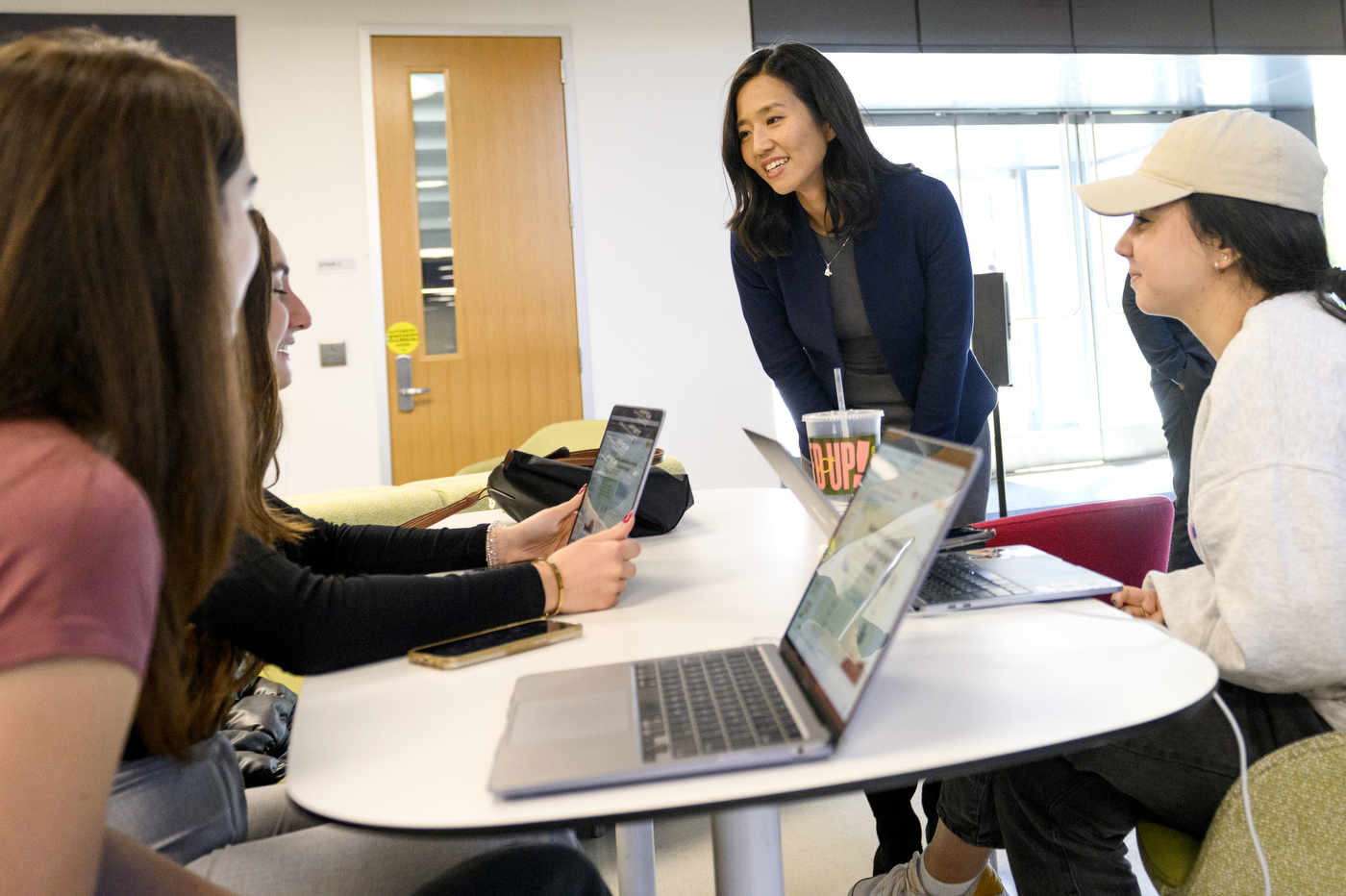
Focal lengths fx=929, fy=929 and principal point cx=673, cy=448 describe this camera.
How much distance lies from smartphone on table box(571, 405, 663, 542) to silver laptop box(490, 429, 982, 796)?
1.25ft

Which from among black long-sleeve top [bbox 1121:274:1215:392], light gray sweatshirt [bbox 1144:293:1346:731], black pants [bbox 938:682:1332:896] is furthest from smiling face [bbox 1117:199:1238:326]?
black long-sleeve top [bbox 1121:274:1215:392]

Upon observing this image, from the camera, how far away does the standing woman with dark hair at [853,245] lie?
6.57 feet

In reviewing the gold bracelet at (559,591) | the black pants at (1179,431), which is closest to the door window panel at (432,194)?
the black pants at (1179,431)

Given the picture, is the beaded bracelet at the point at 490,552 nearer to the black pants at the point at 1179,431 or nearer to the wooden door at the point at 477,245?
the black pants at the point at 1179,431

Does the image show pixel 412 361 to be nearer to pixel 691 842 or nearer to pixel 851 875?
pixel 691 842

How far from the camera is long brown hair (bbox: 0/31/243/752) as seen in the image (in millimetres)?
565

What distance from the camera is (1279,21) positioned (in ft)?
18.0

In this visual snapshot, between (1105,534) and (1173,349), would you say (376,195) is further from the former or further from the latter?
(1105,534)

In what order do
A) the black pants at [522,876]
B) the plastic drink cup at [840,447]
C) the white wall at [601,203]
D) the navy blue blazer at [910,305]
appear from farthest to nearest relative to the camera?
the white wall at [601,203] → the navy blue blazer at [910,305] → the plastic drink cup at [840,447] → the black pants at [522,876]

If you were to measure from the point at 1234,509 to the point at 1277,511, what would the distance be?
1.5 inches

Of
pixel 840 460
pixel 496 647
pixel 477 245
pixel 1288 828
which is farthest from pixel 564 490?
pixel 477 245

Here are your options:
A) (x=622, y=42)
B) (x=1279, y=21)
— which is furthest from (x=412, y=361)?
(x=1279, y=21)

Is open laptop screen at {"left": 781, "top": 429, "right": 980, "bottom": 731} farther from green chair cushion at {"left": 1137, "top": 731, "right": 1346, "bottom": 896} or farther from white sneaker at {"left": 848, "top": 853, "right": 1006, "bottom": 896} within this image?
white sneaker at {"left": 848, "top": 853, "right": 1006, "bottom": 896}

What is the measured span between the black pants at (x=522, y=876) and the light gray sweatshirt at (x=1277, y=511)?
673 mm
